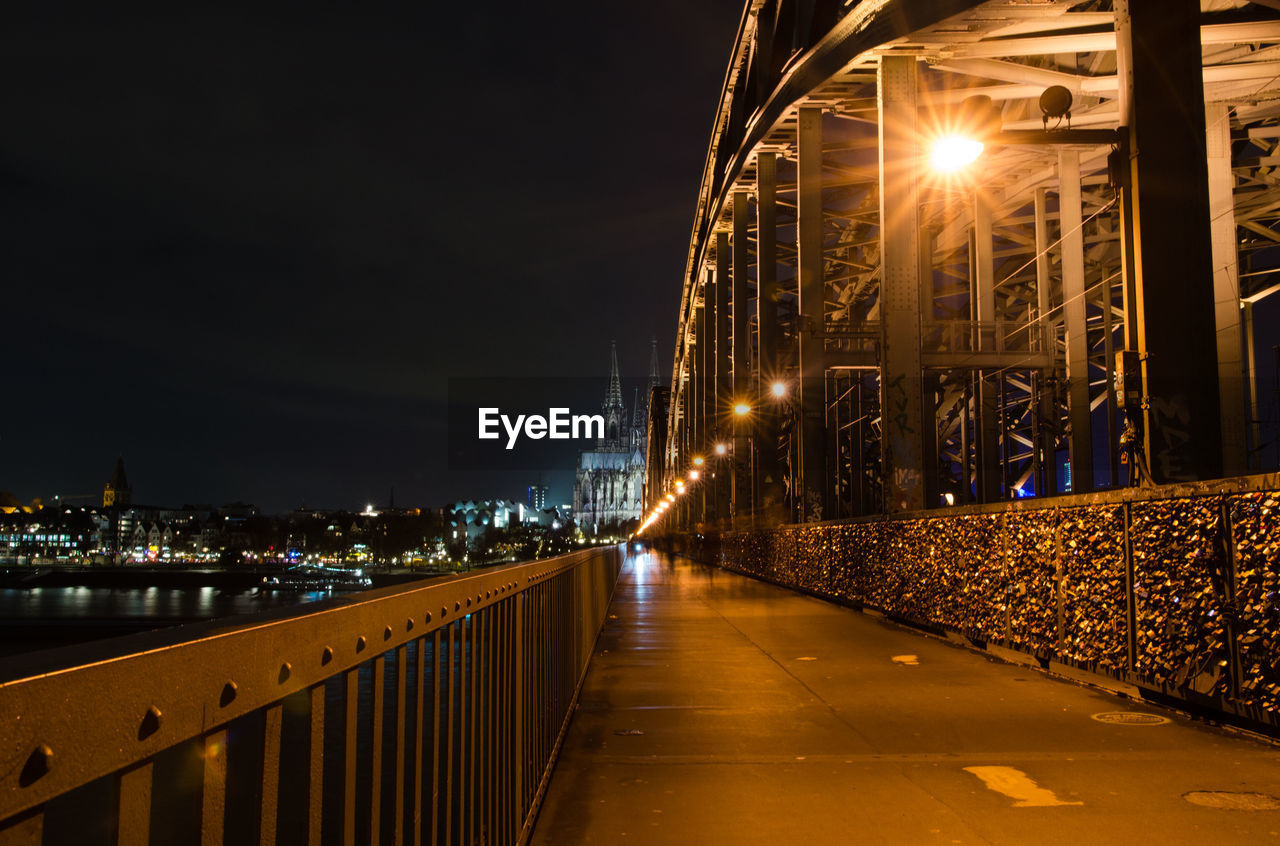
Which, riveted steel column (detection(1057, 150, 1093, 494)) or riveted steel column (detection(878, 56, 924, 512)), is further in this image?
riveted steel column (detection(1057, 150, 1093, 494))

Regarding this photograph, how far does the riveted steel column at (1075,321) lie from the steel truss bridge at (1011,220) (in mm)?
76

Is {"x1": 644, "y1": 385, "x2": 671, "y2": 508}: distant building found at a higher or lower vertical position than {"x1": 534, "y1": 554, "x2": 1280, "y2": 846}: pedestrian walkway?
higher

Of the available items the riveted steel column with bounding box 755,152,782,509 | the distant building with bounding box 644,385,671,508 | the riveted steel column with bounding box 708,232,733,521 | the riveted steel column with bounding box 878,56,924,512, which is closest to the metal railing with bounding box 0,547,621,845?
the riveted steel column with bounding box 878,56,924,512

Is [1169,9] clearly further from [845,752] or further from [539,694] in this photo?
Answer: [539,694]

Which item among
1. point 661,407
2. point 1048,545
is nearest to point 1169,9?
point 1048,545

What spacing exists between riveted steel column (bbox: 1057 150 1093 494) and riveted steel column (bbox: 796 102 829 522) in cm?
669

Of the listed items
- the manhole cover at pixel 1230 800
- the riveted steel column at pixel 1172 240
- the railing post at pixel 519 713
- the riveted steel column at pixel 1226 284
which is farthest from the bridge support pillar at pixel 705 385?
the railing post at pixel 519 713

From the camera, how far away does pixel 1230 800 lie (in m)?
5.23

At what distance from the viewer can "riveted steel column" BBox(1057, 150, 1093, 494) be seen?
28.2 metres

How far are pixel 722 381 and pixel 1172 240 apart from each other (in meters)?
40.2

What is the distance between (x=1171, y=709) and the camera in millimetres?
7801

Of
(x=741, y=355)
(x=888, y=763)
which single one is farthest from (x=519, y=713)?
(x=741, y=355)

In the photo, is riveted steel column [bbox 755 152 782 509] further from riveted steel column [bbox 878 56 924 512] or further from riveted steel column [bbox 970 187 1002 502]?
riveted steel column [bbox 878 56 924 512]

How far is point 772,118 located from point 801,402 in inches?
370
